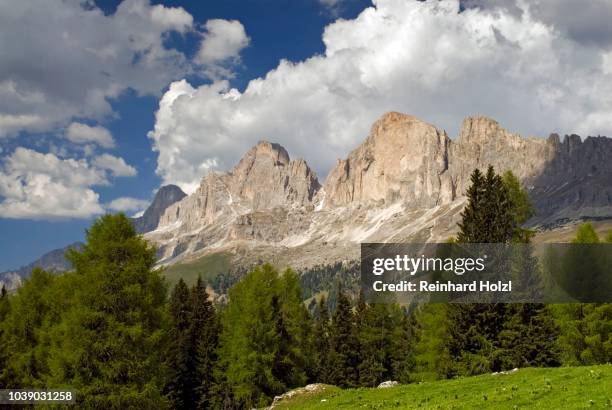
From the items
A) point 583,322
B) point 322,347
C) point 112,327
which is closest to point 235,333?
point 112,327

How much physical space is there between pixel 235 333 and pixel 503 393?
33680 millimetres

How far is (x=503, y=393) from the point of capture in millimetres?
26219

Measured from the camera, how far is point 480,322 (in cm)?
4362

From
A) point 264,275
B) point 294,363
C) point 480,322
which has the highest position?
point 264,275

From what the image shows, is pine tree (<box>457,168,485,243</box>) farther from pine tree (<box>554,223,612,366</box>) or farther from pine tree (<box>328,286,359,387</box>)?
pine tree (<box>328,286,359,387</box>)

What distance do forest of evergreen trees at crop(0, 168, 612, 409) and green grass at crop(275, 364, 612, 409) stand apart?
9051 millimetres

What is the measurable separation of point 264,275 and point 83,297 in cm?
3123

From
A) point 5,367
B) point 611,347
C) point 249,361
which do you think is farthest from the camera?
point 249,361

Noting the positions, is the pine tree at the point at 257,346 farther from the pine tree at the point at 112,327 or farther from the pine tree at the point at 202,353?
the pine tree at the point at 112,327

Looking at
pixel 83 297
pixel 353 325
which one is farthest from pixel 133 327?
pixel 353 325

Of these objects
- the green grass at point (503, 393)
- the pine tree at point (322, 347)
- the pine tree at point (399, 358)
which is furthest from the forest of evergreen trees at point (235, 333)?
the green grass at point (503, 393)

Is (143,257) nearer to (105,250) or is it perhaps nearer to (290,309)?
(105,250)

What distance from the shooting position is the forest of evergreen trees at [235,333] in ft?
105

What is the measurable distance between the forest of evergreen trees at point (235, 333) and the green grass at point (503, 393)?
9051mm
